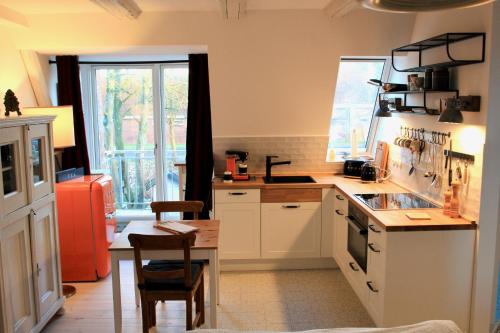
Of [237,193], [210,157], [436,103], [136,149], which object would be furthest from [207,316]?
[136,149]

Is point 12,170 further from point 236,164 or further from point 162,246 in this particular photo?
point 236,164

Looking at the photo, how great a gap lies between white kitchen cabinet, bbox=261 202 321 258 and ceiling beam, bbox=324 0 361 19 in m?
1.75

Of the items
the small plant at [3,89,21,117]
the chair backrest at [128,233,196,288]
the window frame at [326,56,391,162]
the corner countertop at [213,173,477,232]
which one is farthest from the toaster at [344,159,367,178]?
the small plant at [3,89,21,117]

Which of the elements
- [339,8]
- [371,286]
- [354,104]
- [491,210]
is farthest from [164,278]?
[354,104]

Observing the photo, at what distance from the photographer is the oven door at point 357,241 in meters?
3.42

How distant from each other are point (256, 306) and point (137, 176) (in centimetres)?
278

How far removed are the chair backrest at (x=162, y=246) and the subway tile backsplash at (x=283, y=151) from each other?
208 centimetres

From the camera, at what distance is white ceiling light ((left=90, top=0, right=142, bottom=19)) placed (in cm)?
339

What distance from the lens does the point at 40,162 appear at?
132 inches

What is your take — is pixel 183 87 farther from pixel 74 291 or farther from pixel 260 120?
pixel 74 291

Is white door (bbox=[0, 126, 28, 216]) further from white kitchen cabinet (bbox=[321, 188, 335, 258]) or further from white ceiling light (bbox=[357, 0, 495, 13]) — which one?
white kitchen cabinet (bbox=[321, 188, 335, 258])

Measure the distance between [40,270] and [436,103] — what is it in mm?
3256

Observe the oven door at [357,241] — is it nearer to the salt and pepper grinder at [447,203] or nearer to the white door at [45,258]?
the salt and pepper grinder at [447,203]

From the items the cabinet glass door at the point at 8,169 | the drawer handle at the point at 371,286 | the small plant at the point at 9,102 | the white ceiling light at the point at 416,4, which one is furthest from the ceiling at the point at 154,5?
the white ceiling light at the point at 416,4
